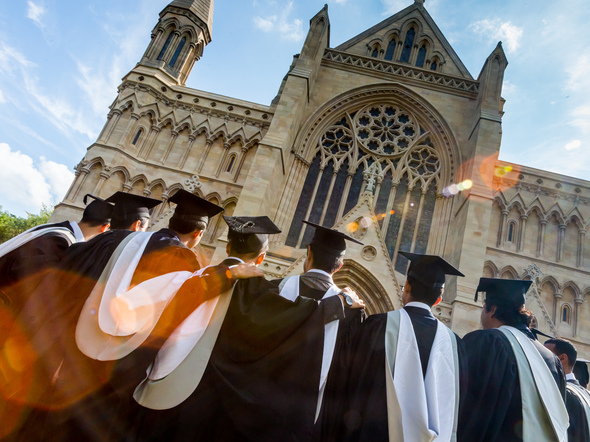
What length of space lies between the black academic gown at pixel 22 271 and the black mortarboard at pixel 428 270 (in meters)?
2.96

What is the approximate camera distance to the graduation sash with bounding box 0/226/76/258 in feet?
9.58

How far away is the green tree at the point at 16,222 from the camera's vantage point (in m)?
32.7

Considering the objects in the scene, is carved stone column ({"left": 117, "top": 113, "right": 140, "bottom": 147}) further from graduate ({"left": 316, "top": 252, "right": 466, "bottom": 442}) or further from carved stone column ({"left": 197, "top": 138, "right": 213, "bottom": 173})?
graduate ({"left": 316, "top": 252, "right": 466, "bottom": 442})

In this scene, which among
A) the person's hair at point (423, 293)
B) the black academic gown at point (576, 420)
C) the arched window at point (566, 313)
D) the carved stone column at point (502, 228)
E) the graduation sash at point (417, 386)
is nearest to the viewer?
the graduation sash at point (417, 386)

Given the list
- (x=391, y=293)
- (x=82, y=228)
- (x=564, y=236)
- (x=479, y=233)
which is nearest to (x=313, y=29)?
(x=479, y=233)

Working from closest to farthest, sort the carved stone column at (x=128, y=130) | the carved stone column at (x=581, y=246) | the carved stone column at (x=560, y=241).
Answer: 1. the carved stone column at (x=581, y=246)
2. the carved stone column at (x=560, y=241)
3. the carved stone column at (x=128, y=130)

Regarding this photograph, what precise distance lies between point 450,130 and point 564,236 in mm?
6089

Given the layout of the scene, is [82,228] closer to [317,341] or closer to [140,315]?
[140,315]

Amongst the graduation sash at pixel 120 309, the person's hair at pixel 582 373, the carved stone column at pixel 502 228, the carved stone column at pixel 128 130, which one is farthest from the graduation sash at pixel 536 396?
the carved stone column at pixel 128 130

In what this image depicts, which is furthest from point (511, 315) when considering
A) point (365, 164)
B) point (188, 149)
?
point (188, 149)

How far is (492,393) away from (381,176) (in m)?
12.5

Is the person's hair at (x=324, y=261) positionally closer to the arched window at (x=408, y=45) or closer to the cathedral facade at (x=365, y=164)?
the cathedral facade at (x=365, y=164)

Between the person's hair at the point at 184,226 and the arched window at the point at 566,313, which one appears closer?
the person's hair at the point at 184,226

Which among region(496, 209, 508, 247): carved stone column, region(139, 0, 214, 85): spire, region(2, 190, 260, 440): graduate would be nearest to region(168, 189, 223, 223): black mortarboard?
region(2, 190, 260, 440): graduate
